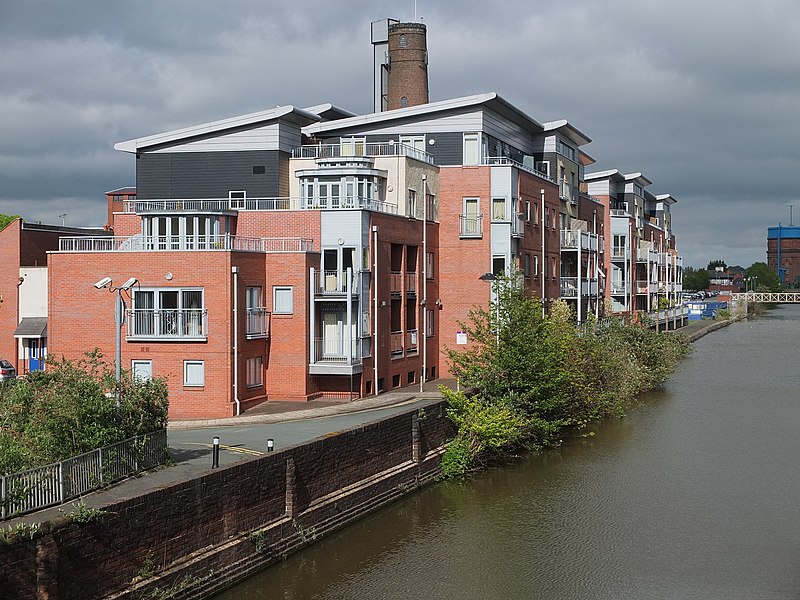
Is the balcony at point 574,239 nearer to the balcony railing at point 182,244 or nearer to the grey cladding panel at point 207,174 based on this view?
the grey cladding panel at point 207,174

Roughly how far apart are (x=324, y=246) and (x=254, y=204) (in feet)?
29.3

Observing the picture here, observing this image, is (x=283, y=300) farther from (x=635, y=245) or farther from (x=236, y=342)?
(x=635, y=245)

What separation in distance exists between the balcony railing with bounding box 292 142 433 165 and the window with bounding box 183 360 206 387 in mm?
15445

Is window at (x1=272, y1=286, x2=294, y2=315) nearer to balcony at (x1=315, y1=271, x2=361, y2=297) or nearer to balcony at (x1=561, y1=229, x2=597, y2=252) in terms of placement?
balcony at (x1=315, y1=271, x2=361, y2=297)

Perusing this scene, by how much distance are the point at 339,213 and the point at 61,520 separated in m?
25.9

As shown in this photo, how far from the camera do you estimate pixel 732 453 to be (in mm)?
36656

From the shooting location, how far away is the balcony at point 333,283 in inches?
1619

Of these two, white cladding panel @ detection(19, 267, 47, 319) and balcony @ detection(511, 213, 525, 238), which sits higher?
balcony @ detection(511, 213, 525, 238)

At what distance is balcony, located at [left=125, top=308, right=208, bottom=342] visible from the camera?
123 feet

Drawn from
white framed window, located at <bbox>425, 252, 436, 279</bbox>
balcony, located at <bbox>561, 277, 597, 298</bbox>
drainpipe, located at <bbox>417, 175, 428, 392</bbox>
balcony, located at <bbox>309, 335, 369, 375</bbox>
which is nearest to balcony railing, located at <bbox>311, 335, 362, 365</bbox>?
balcony, located at <bbox>309, 335, 369, 375</bbox>

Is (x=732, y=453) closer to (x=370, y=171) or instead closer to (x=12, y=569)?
(x=370, y=171)

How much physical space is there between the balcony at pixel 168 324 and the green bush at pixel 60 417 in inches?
550

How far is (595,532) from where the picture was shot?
26.6 m

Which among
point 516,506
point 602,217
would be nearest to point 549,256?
point 602,217
